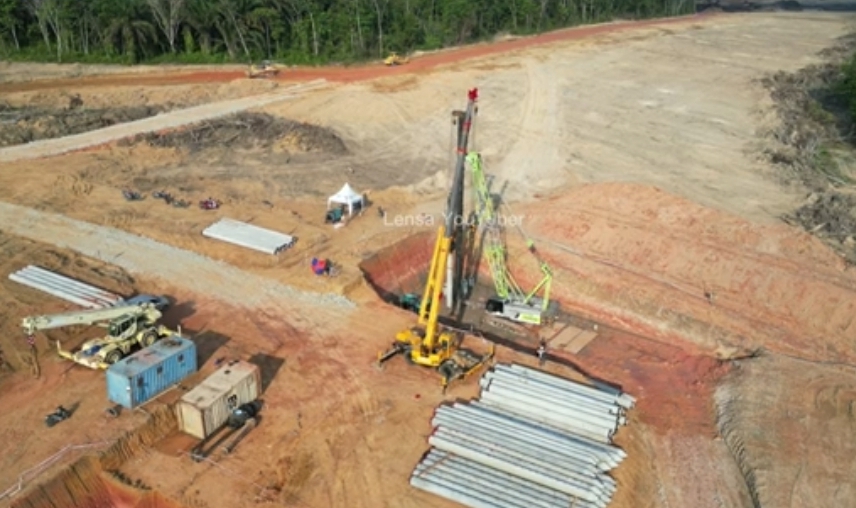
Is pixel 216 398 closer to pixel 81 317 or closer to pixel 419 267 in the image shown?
pixel 81 317

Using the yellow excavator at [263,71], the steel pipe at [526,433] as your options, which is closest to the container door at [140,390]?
the steel pipe at [526,433]

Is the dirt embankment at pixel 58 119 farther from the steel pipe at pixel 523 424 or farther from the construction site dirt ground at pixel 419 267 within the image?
the steel pipe at pixel 523 424

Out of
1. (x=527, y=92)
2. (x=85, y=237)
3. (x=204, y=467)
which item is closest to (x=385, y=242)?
(x=85, y=237)

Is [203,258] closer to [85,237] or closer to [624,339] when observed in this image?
[85,237]

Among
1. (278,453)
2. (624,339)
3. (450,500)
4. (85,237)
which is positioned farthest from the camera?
(85,237)

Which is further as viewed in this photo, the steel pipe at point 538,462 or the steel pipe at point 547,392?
the steel pipe at point 547,392

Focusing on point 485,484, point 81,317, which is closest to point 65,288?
point 81,317

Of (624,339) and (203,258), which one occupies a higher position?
(203,258)
